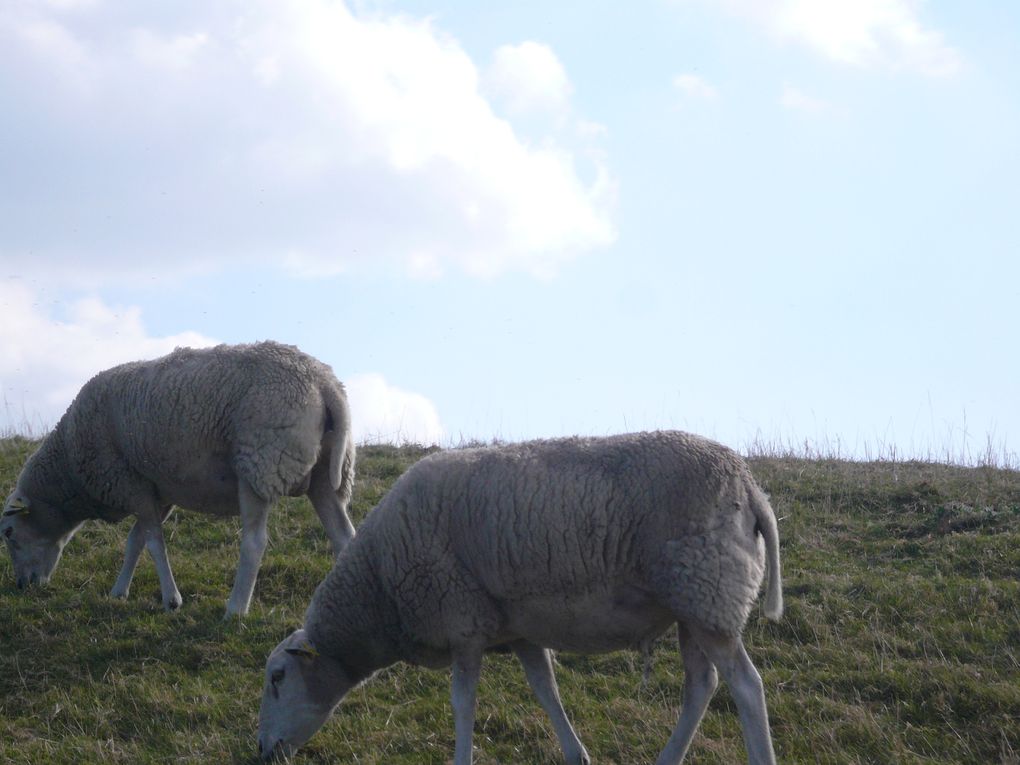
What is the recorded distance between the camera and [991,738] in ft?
20.7

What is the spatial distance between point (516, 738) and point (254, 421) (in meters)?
3.26

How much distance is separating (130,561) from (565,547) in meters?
4.92

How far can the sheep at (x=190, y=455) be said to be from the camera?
8.56 meters

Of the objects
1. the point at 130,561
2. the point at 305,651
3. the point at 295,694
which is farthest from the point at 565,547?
the point at 130,561

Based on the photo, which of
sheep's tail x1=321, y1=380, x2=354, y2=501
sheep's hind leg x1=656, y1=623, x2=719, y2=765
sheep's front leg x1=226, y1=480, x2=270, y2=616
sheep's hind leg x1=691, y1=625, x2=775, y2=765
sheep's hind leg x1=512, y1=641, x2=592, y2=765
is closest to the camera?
sheep's hind leg x1=691, y1=625, x2=775, y2=765

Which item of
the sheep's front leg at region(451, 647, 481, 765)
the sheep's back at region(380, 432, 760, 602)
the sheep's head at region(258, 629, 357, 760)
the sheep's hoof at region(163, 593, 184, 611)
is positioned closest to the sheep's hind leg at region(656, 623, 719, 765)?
the sheep's back at region(380, 432, 760, 602)

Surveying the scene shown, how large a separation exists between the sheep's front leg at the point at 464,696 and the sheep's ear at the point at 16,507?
5292 millimetres

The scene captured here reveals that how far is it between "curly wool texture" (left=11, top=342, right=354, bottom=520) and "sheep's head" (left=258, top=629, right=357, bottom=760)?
212 centimetres

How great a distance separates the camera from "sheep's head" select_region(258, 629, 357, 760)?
6469mm

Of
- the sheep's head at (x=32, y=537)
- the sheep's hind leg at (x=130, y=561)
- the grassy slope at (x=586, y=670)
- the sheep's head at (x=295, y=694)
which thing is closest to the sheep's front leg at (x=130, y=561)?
the sheep's hind leg at (x=130, y=561)

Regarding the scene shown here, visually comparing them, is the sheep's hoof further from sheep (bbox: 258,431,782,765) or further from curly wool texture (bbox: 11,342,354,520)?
sheep (bbox: 258,431,782,765)

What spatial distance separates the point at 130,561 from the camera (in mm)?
9258

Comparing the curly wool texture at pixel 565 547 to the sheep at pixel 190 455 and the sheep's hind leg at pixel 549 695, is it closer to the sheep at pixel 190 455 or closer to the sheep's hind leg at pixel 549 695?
the sheep's hind leg at pixel 549 695

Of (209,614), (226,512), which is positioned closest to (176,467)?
(226,512)
